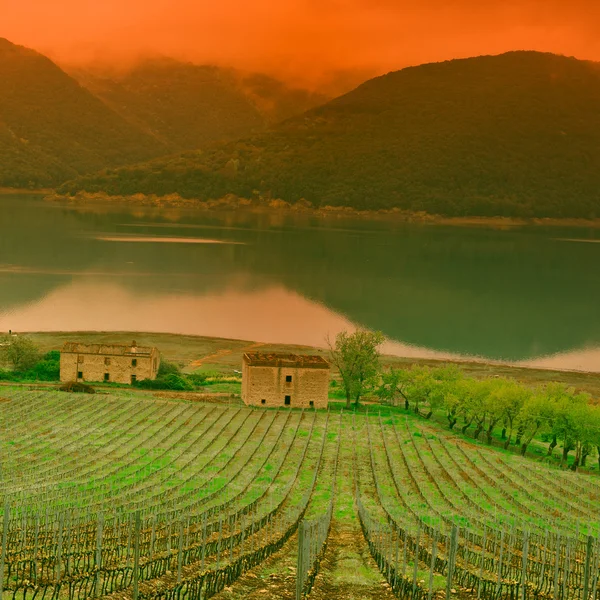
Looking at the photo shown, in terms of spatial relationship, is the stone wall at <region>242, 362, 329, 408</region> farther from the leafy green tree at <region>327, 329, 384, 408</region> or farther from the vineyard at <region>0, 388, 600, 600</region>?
the leafy green tree at <region>327, 329, 384, 408</region>

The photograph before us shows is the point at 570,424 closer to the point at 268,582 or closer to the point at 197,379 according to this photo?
the point at 197,379

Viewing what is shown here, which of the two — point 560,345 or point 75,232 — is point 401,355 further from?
point 75,232

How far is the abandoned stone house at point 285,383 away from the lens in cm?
5169

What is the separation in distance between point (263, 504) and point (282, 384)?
23646 millimetres

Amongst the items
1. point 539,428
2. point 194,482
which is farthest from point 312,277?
point 194,482

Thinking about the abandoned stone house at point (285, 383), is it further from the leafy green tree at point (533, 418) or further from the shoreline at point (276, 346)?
the shoreline at point (276, 346)

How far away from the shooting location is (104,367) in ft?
184

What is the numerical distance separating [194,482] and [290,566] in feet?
36.2

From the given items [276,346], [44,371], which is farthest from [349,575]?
[276,346]

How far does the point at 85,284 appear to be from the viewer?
115 m

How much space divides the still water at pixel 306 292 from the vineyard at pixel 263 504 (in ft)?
126

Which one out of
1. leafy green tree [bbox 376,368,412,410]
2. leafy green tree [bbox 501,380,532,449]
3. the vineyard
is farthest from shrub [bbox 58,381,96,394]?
leafy green tree [bbox 501,380,532,449]

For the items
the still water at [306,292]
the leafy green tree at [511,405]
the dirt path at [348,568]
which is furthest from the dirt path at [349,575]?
the still water at [306,292]

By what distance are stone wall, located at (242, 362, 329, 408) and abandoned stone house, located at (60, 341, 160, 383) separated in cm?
822
